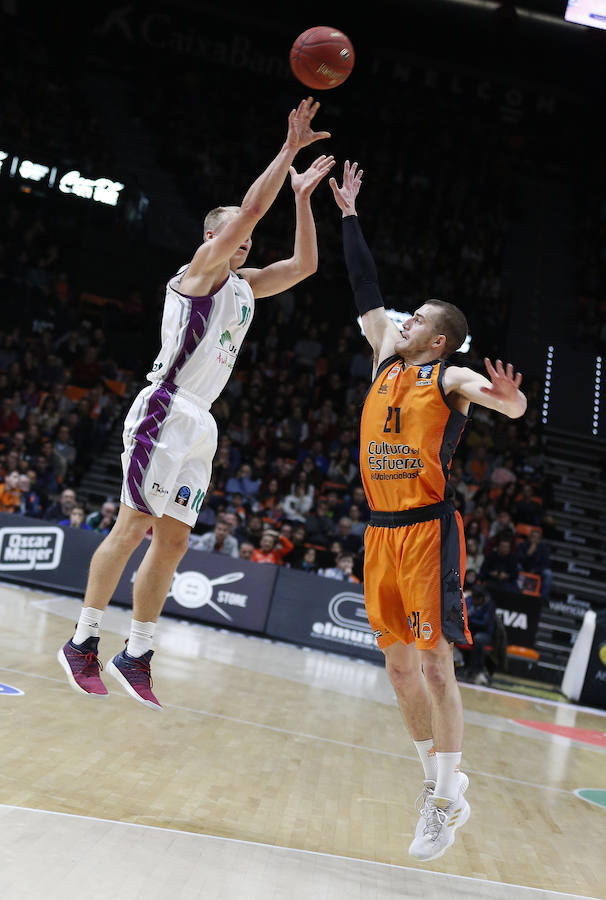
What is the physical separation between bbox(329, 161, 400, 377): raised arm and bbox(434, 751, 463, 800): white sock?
199 centimetres

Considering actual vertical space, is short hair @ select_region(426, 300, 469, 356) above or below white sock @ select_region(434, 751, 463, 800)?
above

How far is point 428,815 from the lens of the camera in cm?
441

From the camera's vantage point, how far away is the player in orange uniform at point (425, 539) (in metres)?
4.38

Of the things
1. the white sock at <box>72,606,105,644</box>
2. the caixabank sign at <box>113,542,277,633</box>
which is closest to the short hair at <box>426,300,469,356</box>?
the white sock at <box>72,606,105,644</box>

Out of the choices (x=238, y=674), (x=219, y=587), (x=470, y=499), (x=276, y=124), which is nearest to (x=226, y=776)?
(x=238, y=674)

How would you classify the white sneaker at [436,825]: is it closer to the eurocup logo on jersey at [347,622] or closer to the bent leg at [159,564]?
the bent leg at [159,564]

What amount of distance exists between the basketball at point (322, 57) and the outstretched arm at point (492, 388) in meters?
1.63

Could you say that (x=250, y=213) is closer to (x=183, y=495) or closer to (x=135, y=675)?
(x=183, y=495)

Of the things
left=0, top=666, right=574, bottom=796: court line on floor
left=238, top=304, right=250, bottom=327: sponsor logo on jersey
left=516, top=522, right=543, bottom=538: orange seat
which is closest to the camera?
left=238, top=304, right=250, bottom=327: sponsor logo on jersey

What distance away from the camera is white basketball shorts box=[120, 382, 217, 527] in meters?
4.55

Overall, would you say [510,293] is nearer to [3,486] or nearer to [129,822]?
[3,486]

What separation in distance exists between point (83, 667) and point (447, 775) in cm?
183

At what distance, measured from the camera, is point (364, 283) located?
201 inches

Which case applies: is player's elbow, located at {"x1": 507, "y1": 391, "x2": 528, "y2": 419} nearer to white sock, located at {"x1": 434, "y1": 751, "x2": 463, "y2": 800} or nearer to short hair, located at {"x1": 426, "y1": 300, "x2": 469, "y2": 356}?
short hair, located at {"x1": 426, "y1": 300, "x2": 469, "y2": 356}
